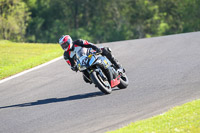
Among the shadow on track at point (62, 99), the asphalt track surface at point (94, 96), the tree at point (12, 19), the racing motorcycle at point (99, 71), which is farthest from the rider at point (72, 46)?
the tree at point (12, 19)

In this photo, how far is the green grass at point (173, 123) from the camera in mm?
7145

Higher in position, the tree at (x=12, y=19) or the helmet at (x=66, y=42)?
the helmet at (x=66, y=42)

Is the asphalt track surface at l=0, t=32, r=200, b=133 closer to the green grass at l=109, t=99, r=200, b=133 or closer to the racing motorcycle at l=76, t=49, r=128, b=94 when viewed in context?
the racing motorcycle at l=76, t=49, r=128, b=94

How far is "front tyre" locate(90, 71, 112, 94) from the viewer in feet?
36.8

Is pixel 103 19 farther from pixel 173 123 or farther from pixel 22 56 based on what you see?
pixel 173 123

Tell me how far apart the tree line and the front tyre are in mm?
55912

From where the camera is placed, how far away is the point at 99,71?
11.4 meters

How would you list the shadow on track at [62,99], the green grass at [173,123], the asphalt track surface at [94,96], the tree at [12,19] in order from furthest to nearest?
1. the tree at [12,19]
2. the shadow on track at [62,99]
3. the asphalt track surface at [94,96]
4. the green grass at [173,123]

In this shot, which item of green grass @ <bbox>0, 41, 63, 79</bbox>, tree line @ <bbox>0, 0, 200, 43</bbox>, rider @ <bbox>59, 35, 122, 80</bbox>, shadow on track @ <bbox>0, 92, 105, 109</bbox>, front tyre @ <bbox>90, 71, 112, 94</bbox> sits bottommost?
tree line @ <bbox>0, 0, 200, 43</bbox>

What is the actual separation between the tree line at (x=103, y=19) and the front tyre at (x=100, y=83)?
55912 mm

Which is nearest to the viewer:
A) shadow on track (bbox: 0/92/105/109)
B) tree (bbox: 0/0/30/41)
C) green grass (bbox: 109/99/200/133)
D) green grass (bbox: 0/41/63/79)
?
green grass (bbox: 109/99/200/133)

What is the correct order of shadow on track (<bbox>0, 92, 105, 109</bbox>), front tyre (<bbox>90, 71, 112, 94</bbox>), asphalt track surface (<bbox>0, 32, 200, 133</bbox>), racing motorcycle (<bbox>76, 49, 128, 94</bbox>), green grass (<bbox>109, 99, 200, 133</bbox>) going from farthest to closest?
shadow on track (<bbox>0, 92, 105, 109</bbox>) < racing motorcycle (<bbox>76, 49, 128, 94</bbox>) < front tyre (<bbox>90, 71, 112, 94</bbox>) < asphalt track surface (<bbox>0, 32, 200, 133</bbox>) < green grass (<bbox>109, 99, 200, 133</bbox>)

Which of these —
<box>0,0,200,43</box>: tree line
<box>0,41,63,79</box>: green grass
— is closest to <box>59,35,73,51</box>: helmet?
<box>0,41,63,79</box>: green grass

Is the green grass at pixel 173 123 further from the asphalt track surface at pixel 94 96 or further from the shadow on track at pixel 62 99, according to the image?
the shadow on track at pixel 62 99
